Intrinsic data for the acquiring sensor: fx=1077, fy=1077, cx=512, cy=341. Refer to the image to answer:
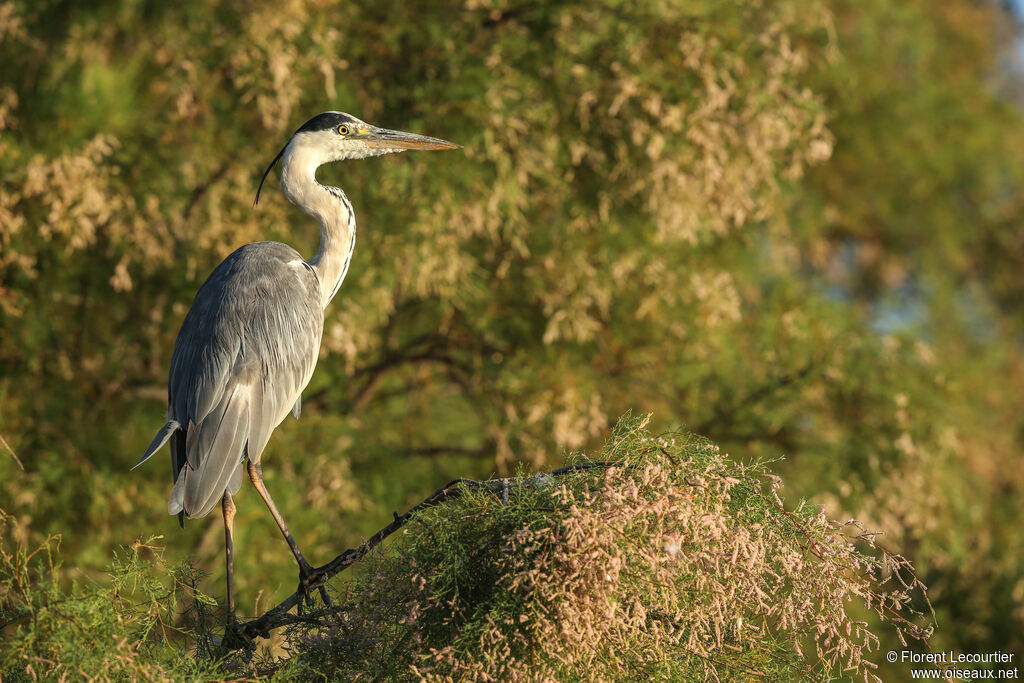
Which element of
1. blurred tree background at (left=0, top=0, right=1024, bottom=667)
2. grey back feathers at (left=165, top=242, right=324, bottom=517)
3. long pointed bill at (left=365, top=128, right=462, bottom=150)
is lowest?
blurred tree background at (left=0, top=0, right=1024, bottom=667)

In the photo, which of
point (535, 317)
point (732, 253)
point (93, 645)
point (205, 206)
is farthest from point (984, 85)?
point (93, 645)

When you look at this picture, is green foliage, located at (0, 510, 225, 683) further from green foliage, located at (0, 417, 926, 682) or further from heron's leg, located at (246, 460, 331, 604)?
heron's leg, located at (246, 460, 331, 604)

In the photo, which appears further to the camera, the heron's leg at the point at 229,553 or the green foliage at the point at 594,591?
the heron's leg at the point at 229,553

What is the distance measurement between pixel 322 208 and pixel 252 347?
32.6 inches

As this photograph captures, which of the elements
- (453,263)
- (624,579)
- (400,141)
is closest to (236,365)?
(400,141)

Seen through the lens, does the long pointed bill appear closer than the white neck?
No

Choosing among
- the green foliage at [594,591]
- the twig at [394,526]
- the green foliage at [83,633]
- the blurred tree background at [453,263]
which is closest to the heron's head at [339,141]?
the blurred tree background at [453,263]

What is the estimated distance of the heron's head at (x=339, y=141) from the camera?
4.71 metres

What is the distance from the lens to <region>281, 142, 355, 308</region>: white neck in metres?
4.68

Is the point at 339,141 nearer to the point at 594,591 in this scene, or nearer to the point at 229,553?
the point at 229,553

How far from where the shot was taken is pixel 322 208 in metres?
4.71

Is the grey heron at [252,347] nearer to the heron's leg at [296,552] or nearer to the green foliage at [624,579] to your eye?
the heron's leg at [296,552]

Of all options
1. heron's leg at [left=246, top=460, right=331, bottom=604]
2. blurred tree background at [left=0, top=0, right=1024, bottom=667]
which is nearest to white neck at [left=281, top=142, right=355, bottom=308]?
heron's leg at [left=246, top=460, right=331, bottom=604]

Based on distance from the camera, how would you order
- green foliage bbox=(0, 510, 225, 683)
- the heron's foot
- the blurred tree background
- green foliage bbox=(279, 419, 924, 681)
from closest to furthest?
green foliage bbox=(279, 419, 924, 681), green foliage bbox=(0, 510, 225, 683), the heron's foot, the blurred tree background
